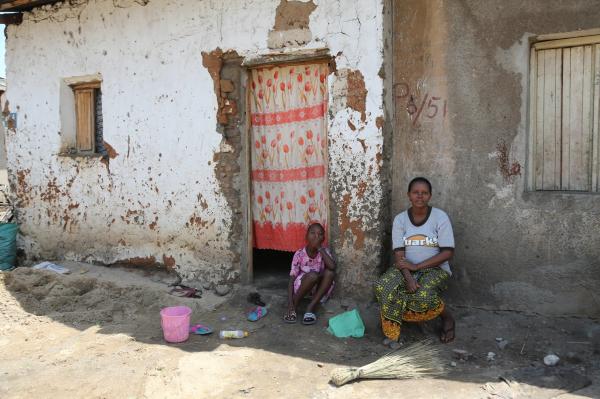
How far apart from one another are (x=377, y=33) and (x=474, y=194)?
1633mm

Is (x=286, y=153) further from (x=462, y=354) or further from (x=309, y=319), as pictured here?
(x=462, y=354)

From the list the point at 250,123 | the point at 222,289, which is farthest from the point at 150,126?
the point at 222,289

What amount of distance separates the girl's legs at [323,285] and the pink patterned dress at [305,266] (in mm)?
71

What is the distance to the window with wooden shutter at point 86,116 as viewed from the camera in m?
6.78

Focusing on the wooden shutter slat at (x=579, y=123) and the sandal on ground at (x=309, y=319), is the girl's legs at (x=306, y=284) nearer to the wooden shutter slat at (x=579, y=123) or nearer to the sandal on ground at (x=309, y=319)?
the sandal on ground at (x=309, y=319)

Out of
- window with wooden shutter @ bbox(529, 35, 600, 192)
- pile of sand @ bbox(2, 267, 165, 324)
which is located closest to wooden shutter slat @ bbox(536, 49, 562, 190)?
window with wooden shutter @ bbox(529, 35, 600, 192)

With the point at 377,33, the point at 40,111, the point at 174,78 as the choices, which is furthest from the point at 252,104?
the point at 40,111

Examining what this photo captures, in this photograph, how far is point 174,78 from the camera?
5.81 m

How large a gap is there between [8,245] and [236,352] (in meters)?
4.38

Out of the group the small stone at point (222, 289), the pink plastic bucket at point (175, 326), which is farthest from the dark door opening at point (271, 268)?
the pink plastic bucket at point (175, 326)

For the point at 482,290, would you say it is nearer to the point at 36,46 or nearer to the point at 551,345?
the point at 551,345

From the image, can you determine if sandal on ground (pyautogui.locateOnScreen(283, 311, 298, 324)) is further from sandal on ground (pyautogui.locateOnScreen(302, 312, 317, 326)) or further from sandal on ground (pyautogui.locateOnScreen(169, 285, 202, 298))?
sandal on ground (pyautogui.locateOnScreen(169, 285, 202, 298))

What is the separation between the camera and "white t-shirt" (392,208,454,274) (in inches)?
170

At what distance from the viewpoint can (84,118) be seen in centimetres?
687
